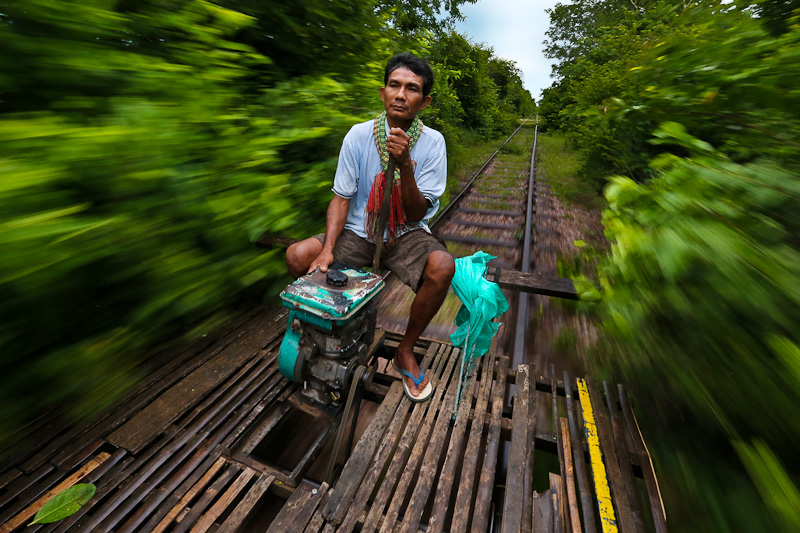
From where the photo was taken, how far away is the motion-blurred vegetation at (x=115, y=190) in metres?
1.20

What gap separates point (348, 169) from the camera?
2.49m

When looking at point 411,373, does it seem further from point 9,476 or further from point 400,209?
point 9,476

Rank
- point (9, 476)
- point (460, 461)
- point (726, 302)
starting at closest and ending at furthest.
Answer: point (726, 302), point (9, 476), point (460, 461)

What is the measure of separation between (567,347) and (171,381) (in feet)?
10.1

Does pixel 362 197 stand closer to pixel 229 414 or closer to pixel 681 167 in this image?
pixel 229 414

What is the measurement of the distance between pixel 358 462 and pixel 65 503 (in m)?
1.22

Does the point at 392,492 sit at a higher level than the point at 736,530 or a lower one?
lower

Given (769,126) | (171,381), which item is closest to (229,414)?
(171,381)

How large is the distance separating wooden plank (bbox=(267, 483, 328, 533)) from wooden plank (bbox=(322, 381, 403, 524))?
0.07 m

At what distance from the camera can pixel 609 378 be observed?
2449mm

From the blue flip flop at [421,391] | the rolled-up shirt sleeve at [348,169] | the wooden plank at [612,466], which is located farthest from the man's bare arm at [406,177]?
the wooden plank at [612,466]

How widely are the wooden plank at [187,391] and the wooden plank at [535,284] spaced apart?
1747 mm

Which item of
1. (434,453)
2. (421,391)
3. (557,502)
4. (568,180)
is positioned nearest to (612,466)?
(557,502)

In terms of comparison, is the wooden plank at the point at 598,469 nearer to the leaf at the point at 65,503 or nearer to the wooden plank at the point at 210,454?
the wooden plank at the point at 210,454
